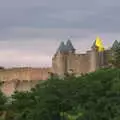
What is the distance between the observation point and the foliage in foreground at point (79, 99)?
53500 millimetres

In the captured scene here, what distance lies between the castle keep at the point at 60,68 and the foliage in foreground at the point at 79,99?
2724 cm

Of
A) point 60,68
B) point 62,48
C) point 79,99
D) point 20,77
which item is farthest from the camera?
point 62,48

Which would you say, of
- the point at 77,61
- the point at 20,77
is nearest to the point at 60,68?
the point at 77,61

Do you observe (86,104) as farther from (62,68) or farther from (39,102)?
(62,68)

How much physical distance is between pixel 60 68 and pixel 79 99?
38204 mm

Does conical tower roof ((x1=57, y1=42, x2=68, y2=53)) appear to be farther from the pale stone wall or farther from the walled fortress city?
the pale stone wall

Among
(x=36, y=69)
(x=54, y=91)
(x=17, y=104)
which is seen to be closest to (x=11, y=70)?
(x=36, y=69)

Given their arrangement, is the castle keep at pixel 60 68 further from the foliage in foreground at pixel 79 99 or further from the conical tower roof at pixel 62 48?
the foliage in foreground at pixel 79 99

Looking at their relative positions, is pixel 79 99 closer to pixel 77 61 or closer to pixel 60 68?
pixel 77 61

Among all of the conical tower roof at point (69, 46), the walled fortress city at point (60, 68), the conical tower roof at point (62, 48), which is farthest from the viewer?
the conical tower roof at point (69, 46)

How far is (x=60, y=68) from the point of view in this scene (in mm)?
93562

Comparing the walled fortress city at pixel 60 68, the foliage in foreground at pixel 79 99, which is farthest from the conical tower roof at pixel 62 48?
the foliage in foreground at pixel 79 99

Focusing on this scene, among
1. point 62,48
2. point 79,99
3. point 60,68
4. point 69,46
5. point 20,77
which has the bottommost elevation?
point 79,99

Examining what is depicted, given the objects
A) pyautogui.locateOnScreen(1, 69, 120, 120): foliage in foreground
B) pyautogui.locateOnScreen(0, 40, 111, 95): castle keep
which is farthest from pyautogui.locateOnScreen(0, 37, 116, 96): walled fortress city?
pyautogui.locateOnScreen(1, 69, 120, 120): foliage in foreground
